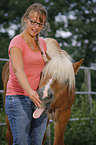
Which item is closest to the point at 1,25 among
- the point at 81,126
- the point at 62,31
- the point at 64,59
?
the point at 62,31

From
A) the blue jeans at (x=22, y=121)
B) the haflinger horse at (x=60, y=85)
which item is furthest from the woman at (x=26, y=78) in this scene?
the haflinger horse at (x=60, y=85)

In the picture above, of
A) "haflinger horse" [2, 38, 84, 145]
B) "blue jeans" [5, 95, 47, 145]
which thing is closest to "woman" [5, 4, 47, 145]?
"blue jeans" [5, 95, 47, 145]

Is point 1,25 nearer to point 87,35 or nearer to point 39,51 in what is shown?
point 87,35

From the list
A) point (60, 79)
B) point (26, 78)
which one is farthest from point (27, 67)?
point (60, 79)

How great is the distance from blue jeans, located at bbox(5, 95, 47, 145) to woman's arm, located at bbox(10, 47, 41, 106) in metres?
0.22

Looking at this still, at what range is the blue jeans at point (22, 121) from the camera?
67.1 inches

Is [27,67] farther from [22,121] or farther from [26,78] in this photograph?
[22,121]

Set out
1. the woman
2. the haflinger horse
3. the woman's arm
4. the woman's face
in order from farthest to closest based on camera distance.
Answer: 1. the haflinger horse
2. the woman's face
3. the woman
4. the woman's arm

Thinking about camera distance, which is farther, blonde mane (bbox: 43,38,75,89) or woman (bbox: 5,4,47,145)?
blonde mane (bbox: 43,38,75,89)

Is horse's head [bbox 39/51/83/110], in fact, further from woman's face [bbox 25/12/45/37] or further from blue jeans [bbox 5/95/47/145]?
woman's face [bbox 25/12/45/37]

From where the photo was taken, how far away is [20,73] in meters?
1.60

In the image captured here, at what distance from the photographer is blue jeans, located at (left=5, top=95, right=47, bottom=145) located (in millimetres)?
1704

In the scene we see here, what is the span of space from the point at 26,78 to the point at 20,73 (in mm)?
58

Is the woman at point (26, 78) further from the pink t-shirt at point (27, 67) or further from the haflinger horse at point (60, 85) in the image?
the haflinger horse at point (60, 85)
